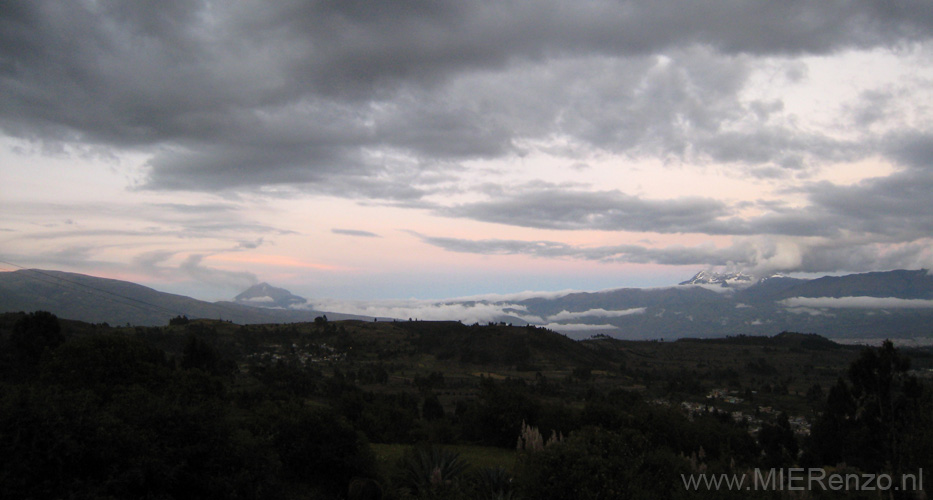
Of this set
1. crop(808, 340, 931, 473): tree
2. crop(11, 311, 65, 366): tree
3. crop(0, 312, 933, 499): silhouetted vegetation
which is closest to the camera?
crop(0, 312, 933, 499): silhouetted vegetation

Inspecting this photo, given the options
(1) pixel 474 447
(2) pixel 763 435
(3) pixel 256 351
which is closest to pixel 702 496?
(1) pixel 474 447

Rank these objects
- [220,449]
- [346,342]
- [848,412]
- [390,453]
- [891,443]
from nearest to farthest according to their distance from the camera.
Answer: [220,449] → [390,453] → [891,443] → [848,412] → [346,342]

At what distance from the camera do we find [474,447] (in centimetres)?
3538

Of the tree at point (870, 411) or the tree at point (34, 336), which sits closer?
the tree at point (870, 411)

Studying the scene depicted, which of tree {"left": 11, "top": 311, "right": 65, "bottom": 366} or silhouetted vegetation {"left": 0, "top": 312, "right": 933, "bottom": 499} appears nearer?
silhouetted vegetation {"left": 0, "top": 312, "right": 933, "bottom": 499}

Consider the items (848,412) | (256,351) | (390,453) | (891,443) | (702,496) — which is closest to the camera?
(702,496)

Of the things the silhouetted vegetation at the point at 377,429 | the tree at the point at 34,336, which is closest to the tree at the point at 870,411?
the silhouetted vegetation at the point at 377,429

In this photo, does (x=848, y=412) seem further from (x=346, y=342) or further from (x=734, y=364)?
(x=734, y=364)

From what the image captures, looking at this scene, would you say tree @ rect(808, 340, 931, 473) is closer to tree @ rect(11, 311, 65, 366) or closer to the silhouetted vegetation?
the silhouetted vegetation

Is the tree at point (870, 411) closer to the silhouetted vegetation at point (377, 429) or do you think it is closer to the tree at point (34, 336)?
the silhouetted vegetation at point (377, 429)

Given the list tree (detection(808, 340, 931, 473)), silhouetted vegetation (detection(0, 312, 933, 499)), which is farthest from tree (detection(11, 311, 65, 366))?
tree (detection(808, 340, 931, 473))

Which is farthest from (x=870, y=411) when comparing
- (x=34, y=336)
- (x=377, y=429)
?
(x=34, y=336)

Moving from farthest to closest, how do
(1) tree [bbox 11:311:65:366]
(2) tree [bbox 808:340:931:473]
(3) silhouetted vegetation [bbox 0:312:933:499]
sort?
(1) tree [bbox 11:311:65:366], (2) tree [bbox 808:340:931:473], (3) silhouetted vegetation [bbox 0:312:933:499]

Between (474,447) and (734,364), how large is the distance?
10929cm
